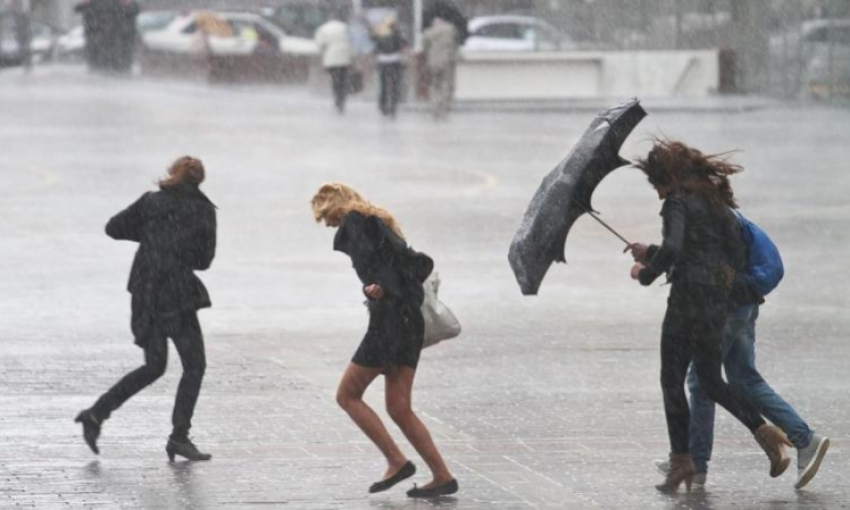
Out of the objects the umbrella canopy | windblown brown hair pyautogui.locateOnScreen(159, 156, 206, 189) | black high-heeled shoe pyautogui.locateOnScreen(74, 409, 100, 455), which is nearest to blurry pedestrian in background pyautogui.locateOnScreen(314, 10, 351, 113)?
the umbrella canopy

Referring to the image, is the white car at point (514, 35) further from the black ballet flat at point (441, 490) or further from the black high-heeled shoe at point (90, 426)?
the black ballet flat at point (441, 490)

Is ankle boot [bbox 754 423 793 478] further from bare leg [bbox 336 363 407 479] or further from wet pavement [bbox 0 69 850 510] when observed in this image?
bare leg [bbox 336 363 407 479]

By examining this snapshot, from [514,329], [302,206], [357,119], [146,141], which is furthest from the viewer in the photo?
[357,119]

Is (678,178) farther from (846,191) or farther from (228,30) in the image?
(228,30)

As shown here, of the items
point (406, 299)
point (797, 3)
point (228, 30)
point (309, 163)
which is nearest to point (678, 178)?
point (406, 299)

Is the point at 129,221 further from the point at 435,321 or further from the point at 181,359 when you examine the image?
the point at 435,321

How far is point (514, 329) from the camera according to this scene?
1324 cm

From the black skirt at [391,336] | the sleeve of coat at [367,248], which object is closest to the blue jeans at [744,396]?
the black skirt at [391,336]

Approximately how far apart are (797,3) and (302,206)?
21.9 m

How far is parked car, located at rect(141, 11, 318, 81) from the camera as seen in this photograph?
43.2 m

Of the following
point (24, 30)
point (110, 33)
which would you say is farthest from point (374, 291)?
point (24, 30)

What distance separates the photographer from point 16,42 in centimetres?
5406

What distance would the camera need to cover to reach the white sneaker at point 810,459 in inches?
333

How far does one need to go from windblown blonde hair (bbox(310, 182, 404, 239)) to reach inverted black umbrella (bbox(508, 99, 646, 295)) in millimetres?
587
